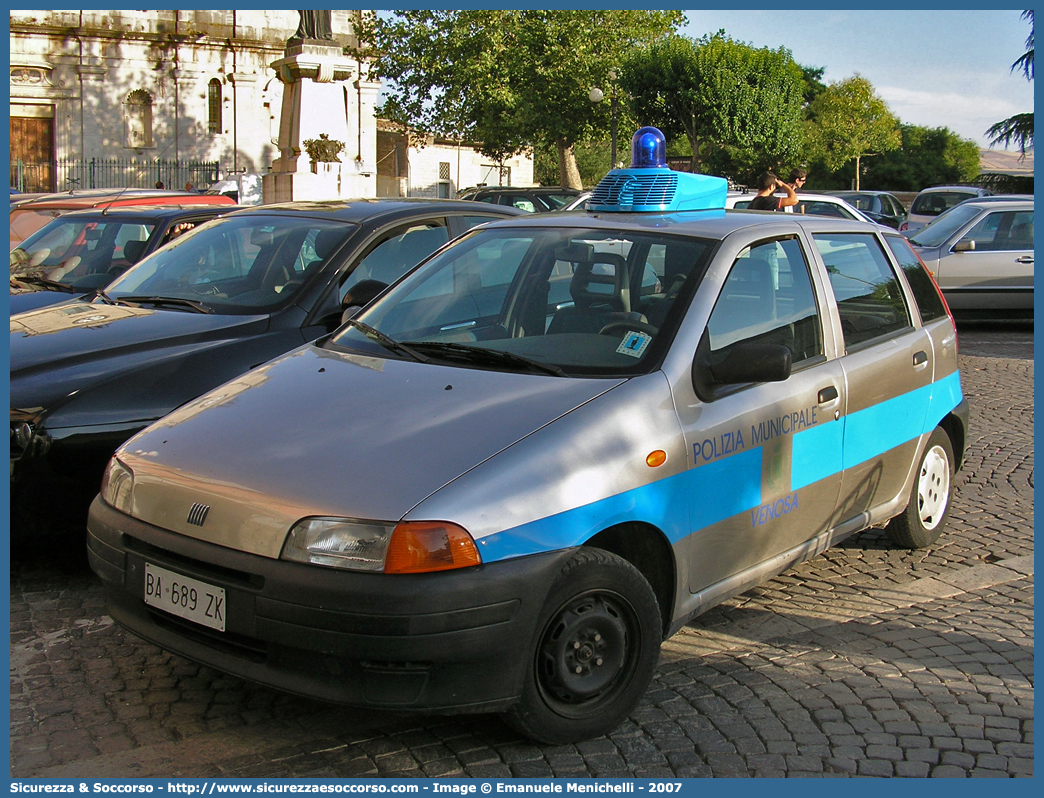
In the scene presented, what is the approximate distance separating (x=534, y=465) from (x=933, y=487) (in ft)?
10.0

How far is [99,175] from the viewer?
43.6 meters

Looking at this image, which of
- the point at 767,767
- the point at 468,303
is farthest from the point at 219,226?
the point at 767,767

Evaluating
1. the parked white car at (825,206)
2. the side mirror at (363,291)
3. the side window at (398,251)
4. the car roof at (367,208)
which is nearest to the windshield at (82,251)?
the car roof at (367,208)

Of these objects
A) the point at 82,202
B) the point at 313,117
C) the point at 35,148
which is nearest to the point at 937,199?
the point at 313,117

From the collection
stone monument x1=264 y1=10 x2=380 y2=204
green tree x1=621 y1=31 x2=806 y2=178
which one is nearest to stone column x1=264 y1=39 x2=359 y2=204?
stone monument x1=264 y1=10 x2=380 y2=204

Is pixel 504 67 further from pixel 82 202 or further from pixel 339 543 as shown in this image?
pixel 339 543

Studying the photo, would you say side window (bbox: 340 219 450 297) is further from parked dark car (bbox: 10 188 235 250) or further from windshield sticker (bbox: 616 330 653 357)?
parked dark car (bbox: 10 188 235 250)

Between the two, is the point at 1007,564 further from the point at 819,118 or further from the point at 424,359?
the point at 819,118

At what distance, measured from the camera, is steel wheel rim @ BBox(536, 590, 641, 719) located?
10.6ft

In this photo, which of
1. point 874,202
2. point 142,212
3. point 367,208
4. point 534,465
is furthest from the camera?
point 874,202

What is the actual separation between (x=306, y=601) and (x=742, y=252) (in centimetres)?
222

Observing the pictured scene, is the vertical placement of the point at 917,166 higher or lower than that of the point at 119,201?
higher

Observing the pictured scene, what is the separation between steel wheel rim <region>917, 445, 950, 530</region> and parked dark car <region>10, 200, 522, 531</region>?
291 cm

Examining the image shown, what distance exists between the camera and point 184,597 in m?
3.27
